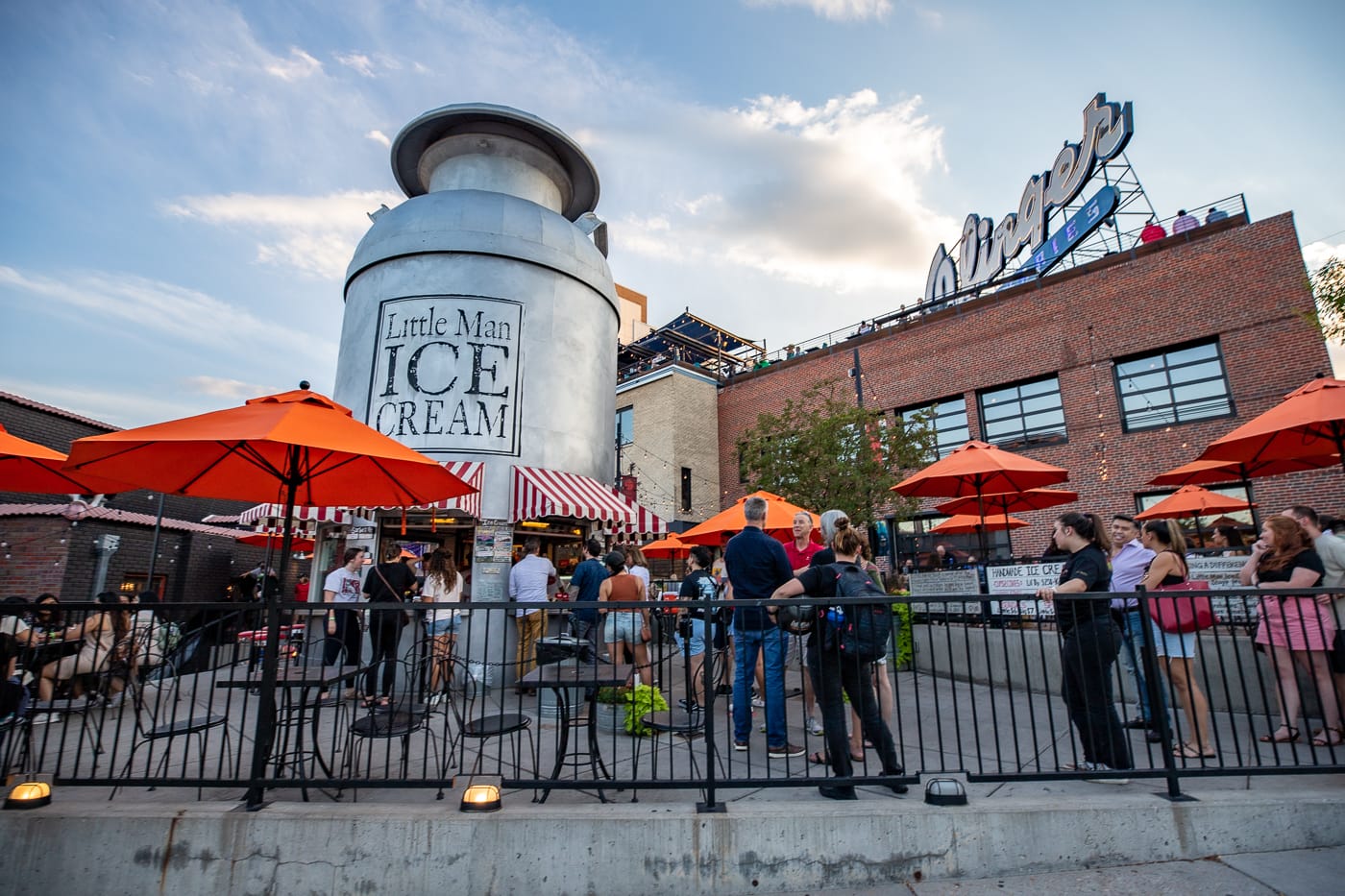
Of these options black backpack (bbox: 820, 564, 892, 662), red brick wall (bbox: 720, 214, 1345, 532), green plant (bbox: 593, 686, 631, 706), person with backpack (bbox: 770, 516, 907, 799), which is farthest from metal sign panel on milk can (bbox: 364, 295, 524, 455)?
red brick wall (bbox: 720, 214, 1345, 532)

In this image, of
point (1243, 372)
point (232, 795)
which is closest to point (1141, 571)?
point (232, 795)

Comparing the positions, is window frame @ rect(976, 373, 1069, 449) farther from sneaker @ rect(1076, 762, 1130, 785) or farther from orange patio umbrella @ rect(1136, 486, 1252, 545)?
sneaker @ rect(1076, 762, 1130, 785)

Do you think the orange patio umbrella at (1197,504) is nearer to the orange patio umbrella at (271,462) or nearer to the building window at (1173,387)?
the building window at (1173,387)

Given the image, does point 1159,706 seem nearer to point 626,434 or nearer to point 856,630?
point 856,630

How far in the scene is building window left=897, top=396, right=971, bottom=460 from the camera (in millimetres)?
19828

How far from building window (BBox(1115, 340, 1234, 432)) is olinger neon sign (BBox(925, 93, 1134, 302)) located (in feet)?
14.2

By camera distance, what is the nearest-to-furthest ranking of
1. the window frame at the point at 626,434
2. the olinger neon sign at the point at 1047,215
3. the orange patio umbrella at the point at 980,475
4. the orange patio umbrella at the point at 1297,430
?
1. the orange patio umbrella at the point at 1297,430
2. the orange patio umbrella at the point at 980,475
3. the olinger neon sign at the point at 1047,215
4. the window frame at the point at 626,434

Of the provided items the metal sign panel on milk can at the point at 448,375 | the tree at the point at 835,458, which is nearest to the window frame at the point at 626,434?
the tree at the point at 835,458

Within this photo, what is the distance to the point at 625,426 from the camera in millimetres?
26484

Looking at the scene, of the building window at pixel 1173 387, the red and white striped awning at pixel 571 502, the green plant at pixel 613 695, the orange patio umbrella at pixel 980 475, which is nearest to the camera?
the green plant at pixel 613 695

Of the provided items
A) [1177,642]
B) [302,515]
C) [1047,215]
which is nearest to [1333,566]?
[1177,642]

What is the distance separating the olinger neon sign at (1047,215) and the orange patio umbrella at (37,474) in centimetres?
2176

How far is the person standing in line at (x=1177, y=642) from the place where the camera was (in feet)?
15.3

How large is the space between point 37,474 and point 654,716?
6.62 metres
